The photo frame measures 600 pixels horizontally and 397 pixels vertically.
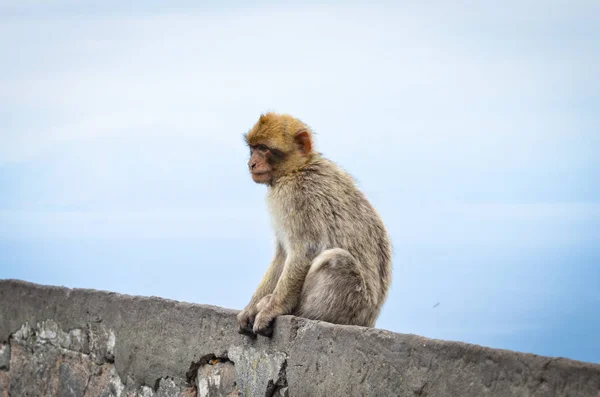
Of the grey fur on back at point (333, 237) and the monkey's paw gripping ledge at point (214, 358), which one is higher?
the grey fur on back at point (333, 237)

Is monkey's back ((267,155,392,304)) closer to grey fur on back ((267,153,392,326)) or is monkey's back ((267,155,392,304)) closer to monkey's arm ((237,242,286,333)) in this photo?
grey fur on back ((267,153,392,326))

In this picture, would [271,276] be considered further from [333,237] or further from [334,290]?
[334,290]

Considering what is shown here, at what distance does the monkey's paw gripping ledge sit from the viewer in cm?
329

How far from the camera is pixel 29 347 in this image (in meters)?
6.36

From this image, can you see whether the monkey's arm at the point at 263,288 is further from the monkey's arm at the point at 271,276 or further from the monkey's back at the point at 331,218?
the monkey's back at the point at 331,218

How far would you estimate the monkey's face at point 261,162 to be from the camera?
195 inches

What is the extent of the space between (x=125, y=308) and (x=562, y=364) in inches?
129

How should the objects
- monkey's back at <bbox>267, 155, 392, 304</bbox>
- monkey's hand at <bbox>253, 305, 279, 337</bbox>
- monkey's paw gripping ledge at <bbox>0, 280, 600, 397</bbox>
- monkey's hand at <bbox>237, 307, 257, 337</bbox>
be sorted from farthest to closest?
monkey's back at <bbox>267, 155, 392, 304</bbox>
monkey's hand at <bbox>237, 307, 257, 337</bbox>
monkey's hand at <bbox>253, 305, 279, 337</bbox>
monkey's paw gripping ledge at <bbox>0, 280, 600, 397</bbox>

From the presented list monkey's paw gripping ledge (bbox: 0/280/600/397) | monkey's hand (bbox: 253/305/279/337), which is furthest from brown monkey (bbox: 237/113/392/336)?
monkey's paw gripping ledge (bbox: 0/280/600/397)

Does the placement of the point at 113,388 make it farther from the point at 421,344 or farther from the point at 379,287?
the point at 421,344

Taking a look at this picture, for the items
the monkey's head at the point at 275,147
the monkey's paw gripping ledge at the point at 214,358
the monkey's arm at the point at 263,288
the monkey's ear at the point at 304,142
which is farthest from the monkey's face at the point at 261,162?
the monkey's paw gripping ledge at the point at 214,358

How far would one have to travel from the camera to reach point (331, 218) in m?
4.84

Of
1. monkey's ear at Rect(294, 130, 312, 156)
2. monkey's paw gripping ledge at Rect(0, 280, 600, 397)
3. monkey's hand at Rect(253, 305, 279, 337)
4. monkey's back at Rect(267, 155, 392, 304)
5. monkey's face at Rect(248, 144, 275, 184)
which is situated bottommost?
monkey's paw gripping ledge at Rect(0, 280, 600, 397)

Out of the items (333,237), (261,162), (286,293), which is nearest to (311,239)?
(333,237)
